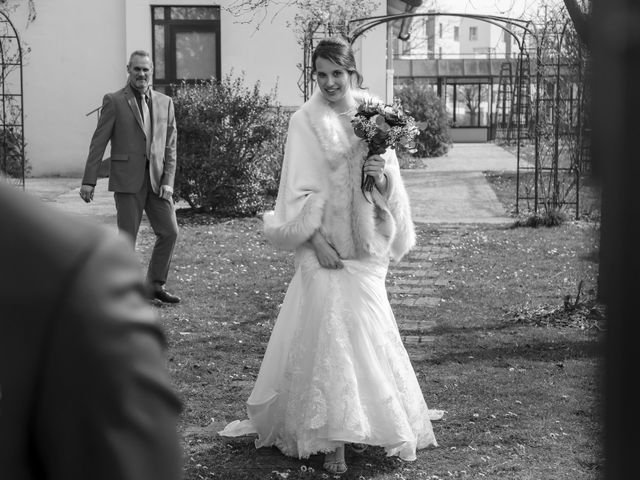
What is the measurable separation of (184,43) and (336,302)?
1845 cm

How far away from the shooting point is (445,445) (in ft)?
19.7

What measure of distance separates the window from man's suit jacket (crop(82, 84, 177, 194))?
13.3 metres

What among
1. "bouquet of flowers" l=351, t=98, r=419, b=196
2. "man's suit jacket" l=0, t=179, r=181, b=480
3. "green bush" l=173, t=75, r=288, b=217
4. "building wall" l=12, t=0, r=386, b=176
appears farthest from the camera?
"building wall" l=12, t=0, r=386, b=176

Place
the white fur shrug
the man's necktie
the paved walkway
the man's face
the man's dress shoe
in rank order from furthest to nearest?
1. the paved walkway
2. the man's dress shoe
3. the man's necktie
4. the man's face
5. the white fur shrug

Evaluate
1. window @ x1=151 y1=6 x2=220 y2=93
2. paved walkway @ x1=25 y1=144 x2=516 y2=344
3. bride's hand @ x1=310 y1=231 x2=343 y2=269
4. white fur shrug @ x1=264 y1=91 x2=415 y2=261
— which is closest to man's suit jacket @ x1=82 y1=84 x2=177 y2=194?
Result: paved walkway @ x1=25 y1=144 x2=516 y2=344

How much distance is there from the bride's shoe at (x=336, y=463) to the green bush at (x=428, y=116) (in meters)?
26.6

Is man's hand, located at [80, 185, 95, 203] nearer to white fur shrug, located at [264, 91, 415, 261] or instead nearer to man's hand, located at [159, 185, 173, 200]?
man's hand, located at [159, 185, 173, 200]

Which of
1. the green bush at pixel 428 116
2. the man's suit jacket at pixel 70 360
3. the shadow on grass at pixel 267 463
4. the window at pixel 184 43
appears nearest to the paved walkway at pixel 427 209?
the green bush at pixel 428 116

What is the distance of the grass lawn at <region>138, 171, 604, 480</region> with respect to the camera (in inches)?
222

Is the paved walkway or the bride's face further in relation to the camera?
the paved walkway

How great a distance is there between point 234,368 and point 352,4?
595 inches

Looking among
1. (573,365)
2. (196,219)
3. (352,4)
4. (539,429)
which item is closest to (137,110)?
(573,365)

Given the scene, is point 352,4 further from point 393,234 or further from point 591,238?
point 591,238

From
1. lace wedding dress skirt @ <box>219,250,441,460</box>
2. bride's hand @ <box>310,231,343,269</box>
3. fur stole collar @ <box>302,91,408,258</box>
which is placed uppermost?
fur stole collar @ <box>302,91,408,258</box>
